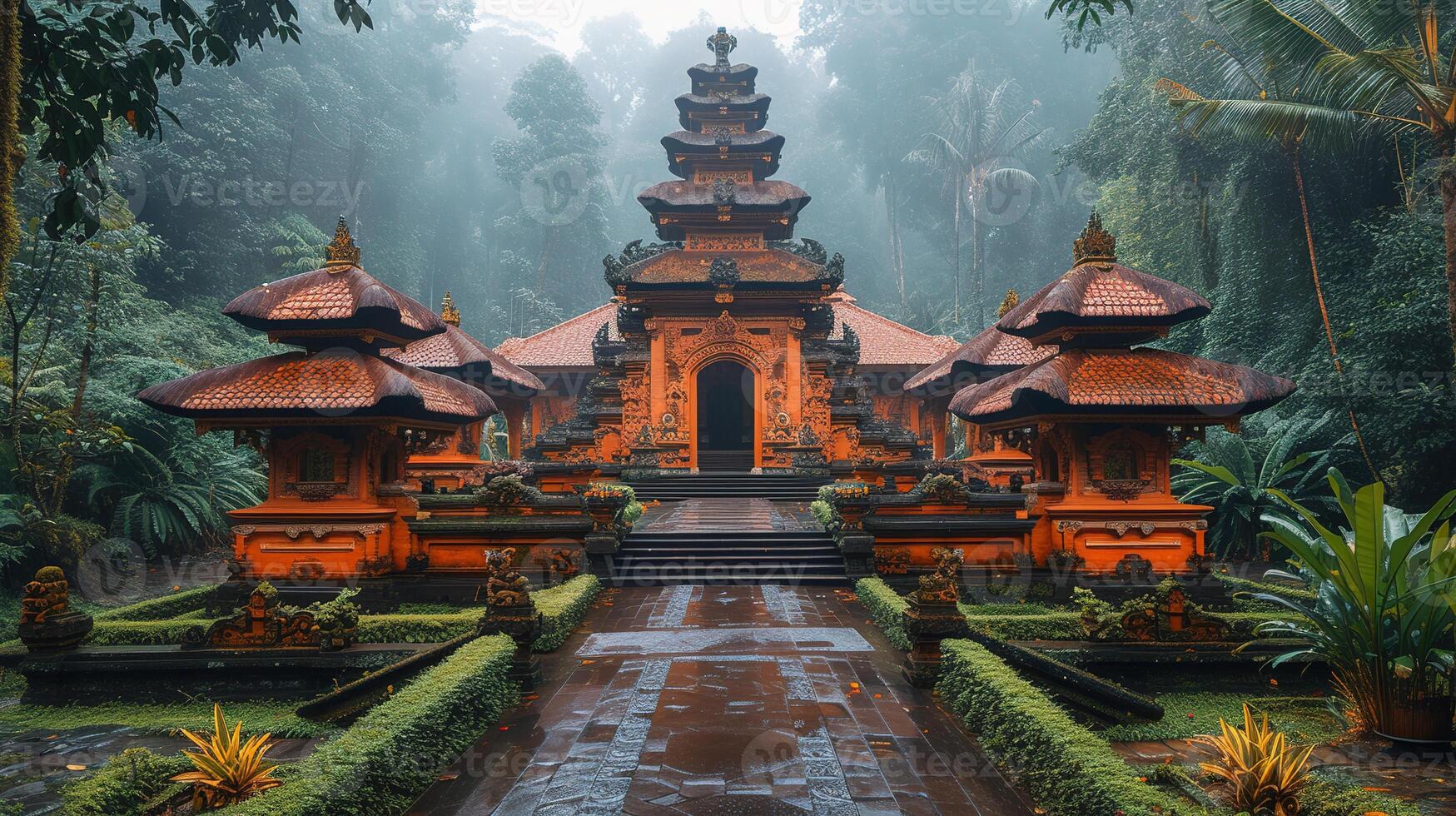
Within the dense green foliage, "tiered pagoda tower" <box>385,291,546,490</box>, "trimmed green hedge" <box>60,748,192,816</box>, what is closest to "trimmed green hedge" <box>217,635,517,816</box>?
"trimmed green hedge" <box>60,748,192,816</box>

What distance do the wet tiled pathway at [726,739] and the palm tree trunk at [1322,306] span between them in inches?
446

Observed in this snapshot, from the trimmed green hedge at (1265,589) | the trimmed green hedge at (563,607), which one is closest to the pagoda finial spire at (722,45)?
the trimmed green hedge at (563,607)

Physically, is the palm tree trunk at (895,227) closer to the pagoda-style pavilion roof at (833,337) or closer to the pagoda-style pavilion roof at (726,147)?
the pagoda-style pavilion roof at (833,337)

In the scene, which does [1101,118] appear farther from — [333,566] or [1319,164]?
[333,566]

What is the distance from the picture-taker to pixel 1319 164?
53.4 ft

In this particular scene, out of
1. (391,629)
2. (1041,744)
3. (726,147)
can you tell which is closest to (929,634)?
(1041,744)

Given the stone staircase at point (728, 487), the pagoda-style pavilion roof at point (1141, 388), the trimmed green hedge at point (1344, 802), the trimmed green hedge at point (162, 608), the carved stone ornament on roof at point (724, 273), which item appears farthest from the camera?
the carved stone ornament on roof at point (724, 273)

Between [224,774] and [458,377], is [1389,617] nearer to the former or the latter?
[224,774]

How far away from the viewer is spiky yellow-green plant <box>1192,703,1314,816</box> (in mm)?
4141

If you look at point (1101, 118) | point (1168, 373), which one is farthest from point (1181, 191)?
point (1168, 373)

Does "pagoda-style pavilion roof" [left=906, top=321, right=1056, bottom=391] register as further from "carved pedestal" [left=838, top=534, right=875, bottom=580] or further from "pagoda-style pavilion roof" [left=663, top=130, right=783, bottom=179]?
"pagoda-style pavilion roof" [left=663, top=130, right=783, bottom=179]

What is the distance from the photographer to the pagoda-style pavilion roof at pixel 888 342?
25.5 m

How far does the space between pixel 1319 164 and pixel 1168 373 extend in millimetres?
9649

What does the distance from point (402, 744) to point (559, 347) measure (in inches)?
865
